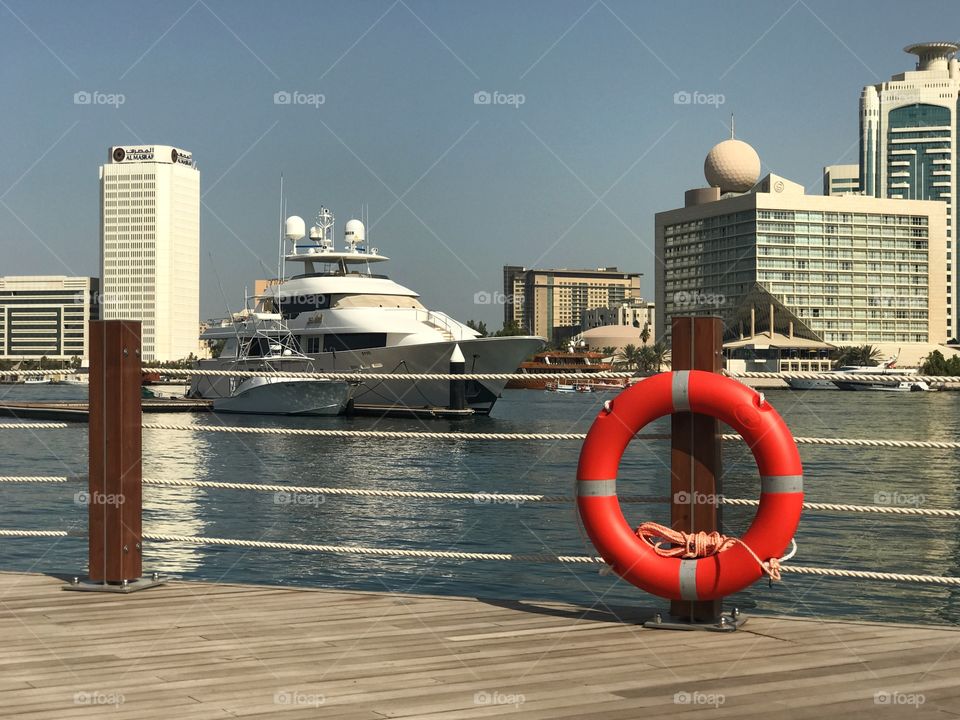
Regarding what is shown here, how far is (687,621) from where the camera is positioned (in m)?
5.08

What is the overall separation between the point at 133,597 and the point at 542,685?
251 centimetres

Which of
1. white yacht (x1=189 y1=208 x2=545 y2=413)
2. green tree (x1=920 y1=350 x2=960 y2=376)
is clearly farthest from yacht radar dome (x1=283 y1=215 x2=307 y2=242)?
green tree (x1=920 y1=350 x2=960 y2=376)

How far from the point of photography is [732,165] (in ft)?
421

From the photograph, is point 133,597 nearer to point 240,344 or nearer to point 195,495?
point 195,495

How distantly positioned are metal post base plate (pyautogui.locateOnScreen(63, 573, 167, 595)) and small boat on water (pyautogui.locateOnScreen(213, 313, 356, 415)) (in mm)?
35098

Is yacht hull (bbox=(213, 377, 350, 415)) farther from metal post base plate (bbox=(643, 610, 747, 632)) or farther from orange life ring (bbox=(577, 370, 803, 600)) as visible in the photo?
metal post base plate (bbox=(643, 610, 747, 632))

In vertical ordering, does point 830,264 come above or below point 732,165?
below

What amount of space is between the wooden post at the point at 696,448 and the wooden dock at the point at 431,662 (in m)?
0.56

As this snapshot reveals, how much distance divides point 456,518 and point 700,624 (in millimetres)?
11698

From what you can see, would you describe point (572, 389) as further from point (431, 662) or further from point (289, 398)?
point (431, 662)

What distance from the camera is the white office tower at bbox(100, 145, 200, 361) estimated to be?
552ft

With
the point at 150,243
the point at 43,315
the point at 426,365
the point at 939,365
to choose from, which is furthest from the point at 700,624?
the point at 43,315

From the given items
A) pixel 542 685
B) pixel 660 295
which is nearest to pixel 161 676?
pixel 542 685

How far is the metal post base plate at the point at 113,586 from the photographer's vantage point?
18.9ft
